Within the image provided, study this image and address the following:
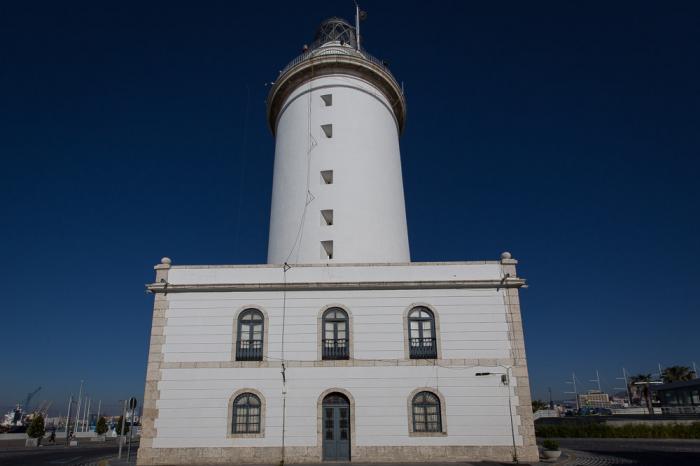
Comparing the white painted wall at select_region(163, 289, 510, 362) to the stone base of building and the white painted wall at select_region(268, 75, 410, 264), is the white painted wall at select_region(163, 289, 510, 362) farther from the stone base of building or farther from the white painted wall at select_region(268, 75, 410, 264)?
the stone base of building

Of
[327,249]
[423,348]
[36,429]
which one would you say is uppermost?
[327,249]

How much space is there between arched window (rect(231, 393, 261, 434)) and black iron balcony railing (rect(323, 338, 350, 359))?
3.00 metres

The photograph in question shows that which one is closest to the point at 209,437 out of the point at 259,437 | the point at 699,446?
the point at 259,437

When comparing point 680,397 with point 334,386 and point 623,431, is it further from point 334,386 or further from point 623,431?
point 334,386

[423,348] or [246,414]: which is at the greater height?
[423,348]

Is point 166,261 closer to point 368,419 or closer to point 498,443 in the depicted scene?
point 368,419

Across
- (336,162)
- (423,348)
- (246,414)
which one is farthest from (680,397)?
(246,414)

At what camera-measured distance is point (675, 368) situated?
55438 mm

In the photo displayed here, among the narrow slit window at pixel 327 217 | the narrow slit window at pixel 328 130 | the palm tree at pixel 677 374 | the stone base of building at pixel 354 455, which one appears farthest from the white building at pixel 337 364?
the palm tree at pixel 677 374

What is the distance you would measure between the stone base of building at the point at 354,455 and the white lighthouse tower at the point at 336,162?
24.9 feet

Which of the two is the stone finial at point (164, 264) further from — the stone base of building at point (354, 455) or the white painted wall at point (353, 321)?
the stone base of building at point (354, 455)

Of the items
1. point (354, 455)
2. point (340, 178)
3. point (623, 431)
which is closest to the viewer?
point (354, 455)

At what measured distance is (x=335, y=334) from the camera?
1828cm

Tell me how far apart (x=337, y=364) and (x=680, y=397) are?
35.8 m
